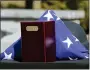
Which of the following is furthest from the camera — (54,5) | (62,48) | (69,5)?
(69,5)

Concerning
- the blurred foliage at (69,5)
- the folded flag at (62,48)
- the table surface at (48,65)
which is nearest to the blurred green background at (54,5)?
the blurred foliage at (69,5)

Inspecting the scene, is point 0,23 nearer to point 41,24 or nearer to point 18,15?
point 18,15

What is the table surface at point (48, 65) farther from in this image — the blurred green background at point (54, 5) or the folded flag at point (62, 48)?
the blurred green background at point (54, 5)

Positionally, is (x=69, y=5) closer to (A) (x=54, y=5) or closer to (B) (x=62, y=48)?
(A) (x=54, y=5)

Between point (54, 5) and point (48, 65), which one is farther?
point (54, 5)

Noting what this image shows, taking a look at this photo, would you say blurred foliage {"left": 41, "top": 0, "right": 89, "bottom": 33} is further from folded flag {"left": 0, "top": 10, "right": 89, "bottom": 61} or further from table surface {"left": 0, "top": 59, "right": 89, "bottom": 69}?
table surface {"left": 0, "top": 59, "right": 89, "bottom": 69}

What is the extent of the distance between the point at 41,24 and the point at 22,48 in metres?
0.28

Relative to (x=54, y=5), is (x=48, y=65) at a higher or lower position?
lower

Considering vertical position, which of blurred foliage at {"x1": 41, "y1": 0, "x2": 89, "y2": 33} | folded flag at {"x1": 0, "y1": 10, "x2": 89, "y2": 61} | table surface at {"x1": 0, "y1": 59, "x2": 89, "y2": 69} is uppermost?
blurred foliage at {"x1": 41, "y1": 0, "x2": 89, "y2": 33}

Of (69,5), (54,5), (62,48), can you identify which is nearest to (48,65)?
(62,48)

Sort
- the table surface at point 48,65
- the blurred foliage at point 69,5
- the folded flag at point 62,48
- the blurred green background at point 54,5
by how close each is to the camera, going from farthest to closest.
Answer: the blurred foliage at point 69,5 → the blurred green background at point 54,5 → the folded flag at point 62,48 → the table surface at point 48,65

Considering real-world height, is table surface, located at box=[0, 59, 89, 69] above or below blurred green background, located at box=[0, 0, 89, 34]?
below

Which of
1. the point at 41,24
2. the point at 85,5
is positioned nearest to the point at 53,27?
the point at 41,24

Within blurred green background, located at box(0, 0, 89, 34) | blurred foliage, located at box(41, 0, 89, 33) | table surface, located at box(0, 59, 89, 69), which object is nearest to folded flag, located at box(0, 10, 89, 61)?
table surface, located at box(0, 59, 89, 69)
